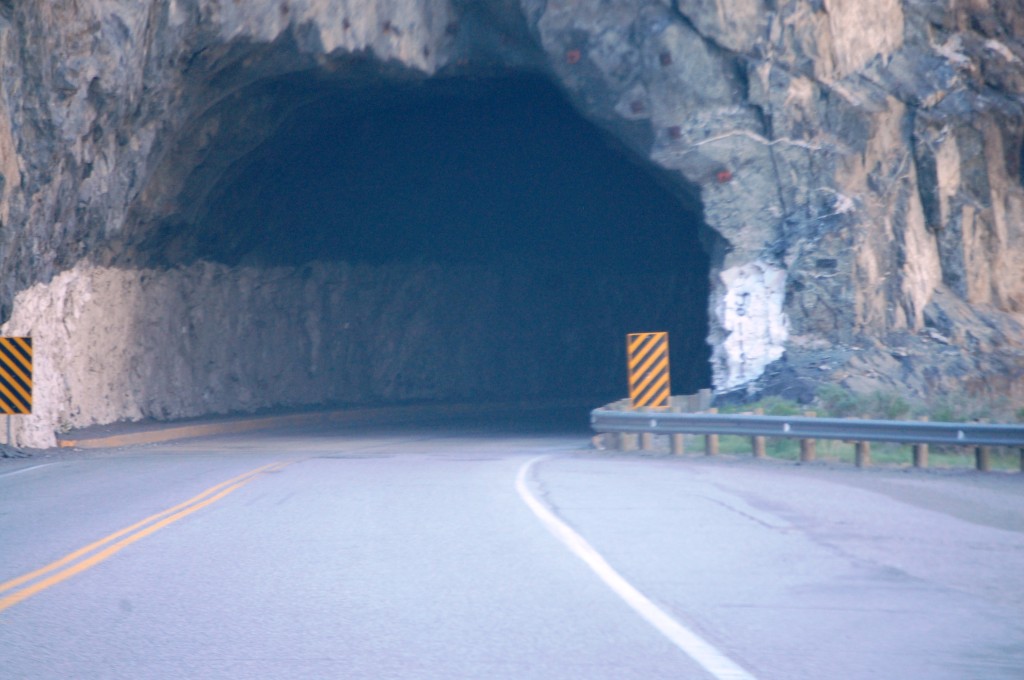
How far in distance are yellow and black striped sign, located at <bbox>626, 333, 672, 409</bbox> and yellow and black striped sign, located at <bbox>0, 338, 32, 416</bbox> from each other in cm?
1188

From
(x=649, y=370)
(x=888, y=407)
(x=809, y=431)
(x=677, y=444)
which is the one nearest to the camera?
(x=809, y=431)

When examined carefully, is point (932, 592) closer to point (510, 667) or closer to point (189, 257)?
point (510, 667)

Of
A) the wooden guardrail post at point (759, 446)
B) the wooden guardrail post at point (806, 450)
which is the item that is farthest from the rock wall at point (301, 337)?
the wooden guardrail post at point (806, 450)

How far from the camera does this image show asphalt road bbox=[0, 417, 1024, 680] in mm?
6500

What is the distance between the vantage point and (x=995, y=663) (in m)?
6.37

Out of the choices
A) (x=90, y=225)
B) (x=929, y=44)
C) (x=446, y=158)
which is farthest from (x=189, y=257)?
(x=929, y=44)

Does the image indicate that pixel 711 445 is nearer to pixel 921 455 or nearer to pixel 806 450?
pixel 806 450

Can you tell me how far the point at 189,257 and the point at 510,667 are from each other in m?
26.7

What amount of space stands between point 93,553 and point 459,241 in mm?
31073

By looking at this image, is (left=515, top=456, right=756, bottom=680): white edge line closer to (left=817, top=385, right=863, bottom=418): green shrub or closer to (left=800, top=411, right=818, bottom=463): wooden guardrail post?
(left=800, top=411, right=818, bottom=463): wooden guardrail post

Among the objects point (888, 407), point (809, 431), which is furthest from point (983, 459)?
point (888, 407)

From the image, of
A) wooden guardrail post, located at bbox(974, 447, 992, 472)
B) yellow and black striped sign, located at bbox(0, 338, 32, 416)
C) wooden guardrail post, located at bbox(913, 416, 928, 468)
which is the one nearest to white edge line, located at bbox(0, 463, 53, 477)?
yellow and black striped sign, located at bbox(0, 338, 32, 416)

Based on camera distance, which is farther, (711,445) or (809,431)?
(711,445)

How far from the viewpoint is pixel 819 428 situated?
57.8 feet
